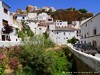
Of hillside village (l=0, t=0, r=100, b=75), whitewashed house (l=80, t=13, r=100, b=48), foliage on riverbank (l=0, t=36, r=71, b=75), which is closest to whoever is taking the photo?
hillside village (l=0, t=0, r=100, b=75)

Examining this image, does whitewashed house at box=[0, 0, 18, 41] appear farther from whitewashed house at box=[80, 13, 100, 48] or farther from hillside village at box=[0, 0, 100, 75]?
whitewashed house at box=[80, 13, 100, 48]

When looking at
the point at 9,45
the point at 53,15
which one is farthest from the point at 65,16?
the point at 9,45

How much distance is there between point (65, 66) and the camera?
96.5 ft

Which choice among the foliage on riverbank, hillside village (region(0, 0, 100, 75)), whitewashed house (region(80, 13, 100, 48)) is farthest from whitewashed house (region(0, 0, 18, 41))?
whitewashed house (region(80, 13, 100, 48))

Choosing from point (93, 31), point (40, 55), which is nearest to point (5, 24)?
point (93, 31)

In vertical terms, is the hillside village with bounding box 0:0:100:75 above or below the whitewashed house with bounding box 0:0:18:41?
below

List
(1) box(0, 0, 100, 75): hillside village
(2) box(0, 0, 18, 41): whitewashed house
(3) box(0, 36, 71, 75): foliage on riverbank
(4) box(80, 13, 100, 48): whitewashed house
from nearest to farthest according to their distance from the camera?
(1) box(0, 0, 100, 75): hillside village → (3) box(0, 36, 71, 75): foliage on riverbank → (2) box(0, 0, 18, 41): whitewashed house → (4) box(80, 13, 100, 48): whitewashed house

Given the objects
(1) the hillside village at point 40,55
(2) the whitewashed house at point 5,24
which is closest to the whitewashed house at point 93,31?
(1) the hillside village at point 40,55

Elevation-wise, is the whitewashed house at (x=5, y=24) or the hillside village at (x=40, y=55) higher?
the whitewashed house at (x=5, y=24)

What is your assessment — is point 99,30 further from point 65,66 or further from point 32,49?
point 32,49

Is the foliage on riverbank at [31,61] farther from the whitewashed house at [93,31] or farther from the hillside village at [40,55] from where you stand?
the whitewashed house at [93,31]

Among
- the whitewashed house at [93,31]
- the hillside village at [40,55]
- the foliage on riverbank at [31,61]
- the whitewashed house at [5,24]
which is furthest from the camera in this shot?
the whitewashed house at [93,31]

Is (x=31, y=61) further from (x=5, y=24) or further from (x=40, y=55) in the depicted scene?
(x=5, y=24)

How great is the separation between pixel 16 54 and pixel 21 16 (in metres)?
59.6
